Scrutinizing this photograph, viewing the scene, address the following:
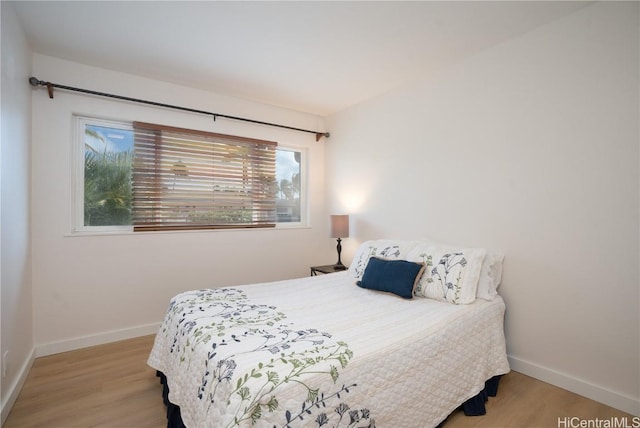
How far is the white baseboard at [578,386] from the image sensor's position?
6.05 feet

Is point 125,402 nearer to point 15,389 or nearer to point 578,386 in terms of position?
point 15,389

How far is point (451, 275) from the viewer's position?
7.41 feet

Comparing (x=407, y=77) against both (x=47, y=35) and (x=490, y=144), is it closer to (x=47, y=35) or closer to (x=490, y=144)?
(x=490, y=144)

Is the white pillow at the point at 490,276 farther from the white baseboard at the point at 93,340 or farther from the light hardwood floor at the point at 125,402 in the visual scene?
the white baseboard at the point at 93,340

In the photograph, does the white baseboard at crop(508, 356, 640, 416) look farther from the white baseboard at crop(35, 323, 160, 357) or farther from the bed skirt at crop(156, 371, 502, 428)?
the white baseboard at crop(35, 323, 160, 357)

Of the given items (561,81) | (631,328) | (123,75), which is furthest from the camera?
(123,75)

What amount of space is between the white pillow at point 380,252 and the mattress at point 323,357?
18.3 inches

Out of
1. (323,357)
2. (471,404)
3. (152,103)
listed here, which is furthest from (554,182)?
(152,103)

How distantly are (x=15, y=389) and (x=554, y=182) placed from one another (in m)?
3.82

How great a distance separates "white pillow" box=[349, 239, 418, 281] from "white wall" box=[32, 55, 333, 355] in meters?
1.30

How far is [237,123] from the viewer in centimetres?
353

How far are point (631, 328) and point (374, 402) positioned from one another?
167cm

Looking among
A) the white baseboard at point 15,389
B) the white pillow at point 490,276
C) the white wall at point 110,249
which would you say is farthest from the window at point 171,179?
the white pillow at point 490,276

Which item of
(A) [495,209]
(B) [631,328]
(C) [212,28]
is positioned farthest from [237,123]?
(B) [631,328]
